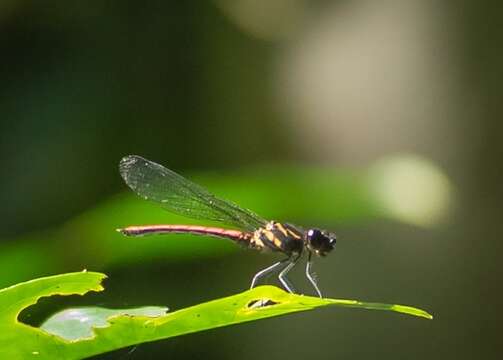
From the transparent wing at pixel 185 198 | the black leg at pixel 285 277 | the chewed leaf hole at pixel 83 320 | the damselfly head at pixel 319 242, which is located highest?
the transparent wing at pixel 185 198

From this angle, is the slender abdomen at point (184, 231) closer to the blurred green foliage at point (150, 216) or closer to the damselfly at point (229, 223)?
the damselfly at point (229, 223)

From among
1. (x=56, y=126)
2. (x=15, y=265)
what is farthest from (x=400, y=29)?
(x=15, y=265)

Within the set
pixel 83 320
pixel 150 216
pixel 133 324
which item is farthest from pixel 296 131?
pixel 133 324

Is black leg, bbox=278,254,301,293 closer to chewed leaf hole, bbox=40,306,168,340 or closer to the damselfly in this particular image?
the damselfly

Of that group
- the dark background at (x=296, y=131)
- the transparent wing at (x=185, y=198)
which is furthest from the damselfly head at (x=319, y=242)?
the dark background at (x=296, y=131)

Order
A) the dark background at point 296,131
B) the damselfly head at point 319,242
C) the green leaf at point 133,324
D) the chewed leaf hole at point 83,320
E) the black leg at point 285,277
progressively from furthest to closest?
the dark background at point 296,131 → the damselfly head at point 319,242 → the black leg at point 285,277 → the chewed leaf hole at point 83,320 → the green leaf at point 133,324

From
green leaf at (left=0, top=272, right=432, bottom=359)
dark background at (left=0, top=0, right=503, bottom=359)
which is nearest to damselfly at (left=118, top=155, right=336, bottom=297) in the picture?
green leaf at (left=0, top=272, right=432, bottom=359)

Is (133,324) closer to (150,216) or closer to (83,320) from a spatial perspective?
(83,320)
